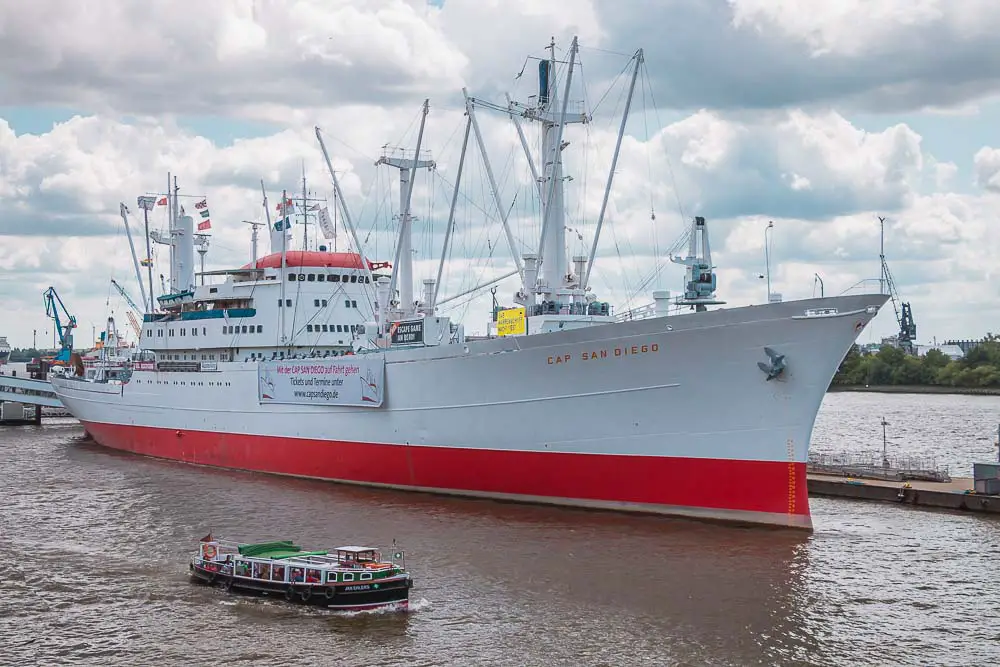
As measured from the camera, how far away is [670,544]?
20.3 meters

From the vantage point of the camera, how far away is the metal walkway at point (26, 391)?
5509 centimetres

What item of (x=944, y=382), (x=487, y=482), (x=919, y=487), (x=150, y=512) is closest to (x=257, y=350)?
(x=150, y=512)

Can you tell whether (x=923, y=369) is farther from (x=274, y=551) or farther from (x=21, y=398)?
(x=274, y=551)

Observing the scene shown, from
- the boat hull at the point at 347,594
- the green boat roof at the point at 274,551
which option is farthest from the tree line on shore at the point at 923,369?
the boat hull at the point at 347,594

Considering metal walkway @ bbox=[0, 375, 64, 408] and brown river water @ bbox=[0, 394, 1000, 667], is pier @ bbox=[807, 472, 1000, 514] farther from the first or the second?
metal walkway @ bbox=[0, 375, 64, 408]

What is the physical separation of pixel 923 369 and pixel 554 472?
97.7 meters

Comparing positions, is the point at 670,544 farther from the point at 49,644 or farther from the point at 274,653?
the point at 49,644

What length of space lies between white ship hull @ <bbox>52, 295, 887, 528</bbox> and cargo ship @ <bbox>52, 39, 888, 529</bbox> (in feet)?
0.13

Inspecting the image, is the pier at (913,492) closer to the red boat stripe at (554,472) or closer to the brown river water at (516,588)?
the brown river water at (516,588)

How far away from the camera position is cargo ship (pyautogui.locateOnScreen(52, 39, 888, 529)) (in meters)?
21.1

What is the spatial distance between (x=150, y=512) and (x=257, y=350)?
1161 centimetres

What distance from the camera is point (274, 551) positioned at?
18.6 metres

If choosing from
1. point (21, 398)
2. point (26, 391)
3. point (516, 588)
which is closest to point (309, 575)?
point (516, 588)

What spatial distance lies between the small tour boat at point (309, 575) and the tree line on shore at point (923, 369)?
9480 centimetres
